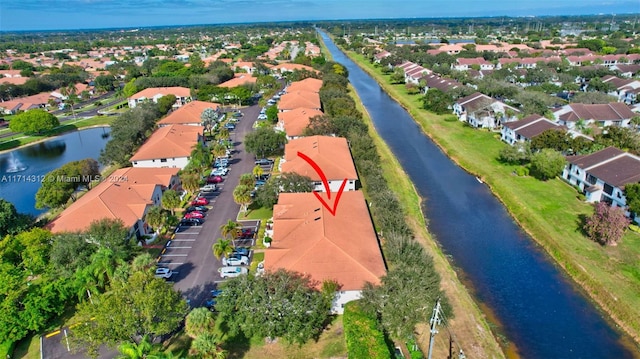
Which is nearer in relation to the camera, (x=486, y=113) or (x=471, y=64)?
(x=486, y=113)

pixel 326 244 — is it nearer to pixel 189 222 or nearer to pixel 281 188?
pixel 281 188

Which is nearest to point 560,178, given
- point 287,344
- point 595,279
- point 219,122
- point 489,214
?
point 489,214

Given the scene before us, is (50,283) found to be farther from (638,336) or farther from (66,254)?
(638,336)

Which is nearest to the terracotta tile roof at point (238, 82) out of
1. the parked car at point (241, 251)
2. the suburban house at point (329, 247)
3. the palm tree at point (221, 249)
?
the suburban house at point (329, 247)

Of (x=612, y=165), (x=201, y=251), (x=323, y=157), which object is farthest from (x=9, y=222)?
(x=612, y=165)

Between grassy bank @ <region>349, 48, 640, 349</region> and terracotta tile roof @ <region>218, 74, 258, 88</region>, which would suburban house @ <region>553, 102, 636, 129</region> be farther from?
terracotta tile roof @ <region>218, 74, 258, 88</region>

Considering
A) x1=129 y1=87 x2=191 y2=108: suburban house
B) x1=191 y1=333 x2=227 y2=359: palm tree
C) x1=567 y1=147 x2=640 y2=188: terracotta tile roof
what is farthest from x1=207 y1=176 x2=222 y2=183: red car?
x1=129 y1=87 x2=191 y2=108: suburban house

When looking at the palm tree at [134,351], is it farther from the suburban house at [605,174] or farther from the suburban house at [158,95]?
the suburban house at [158,95]
